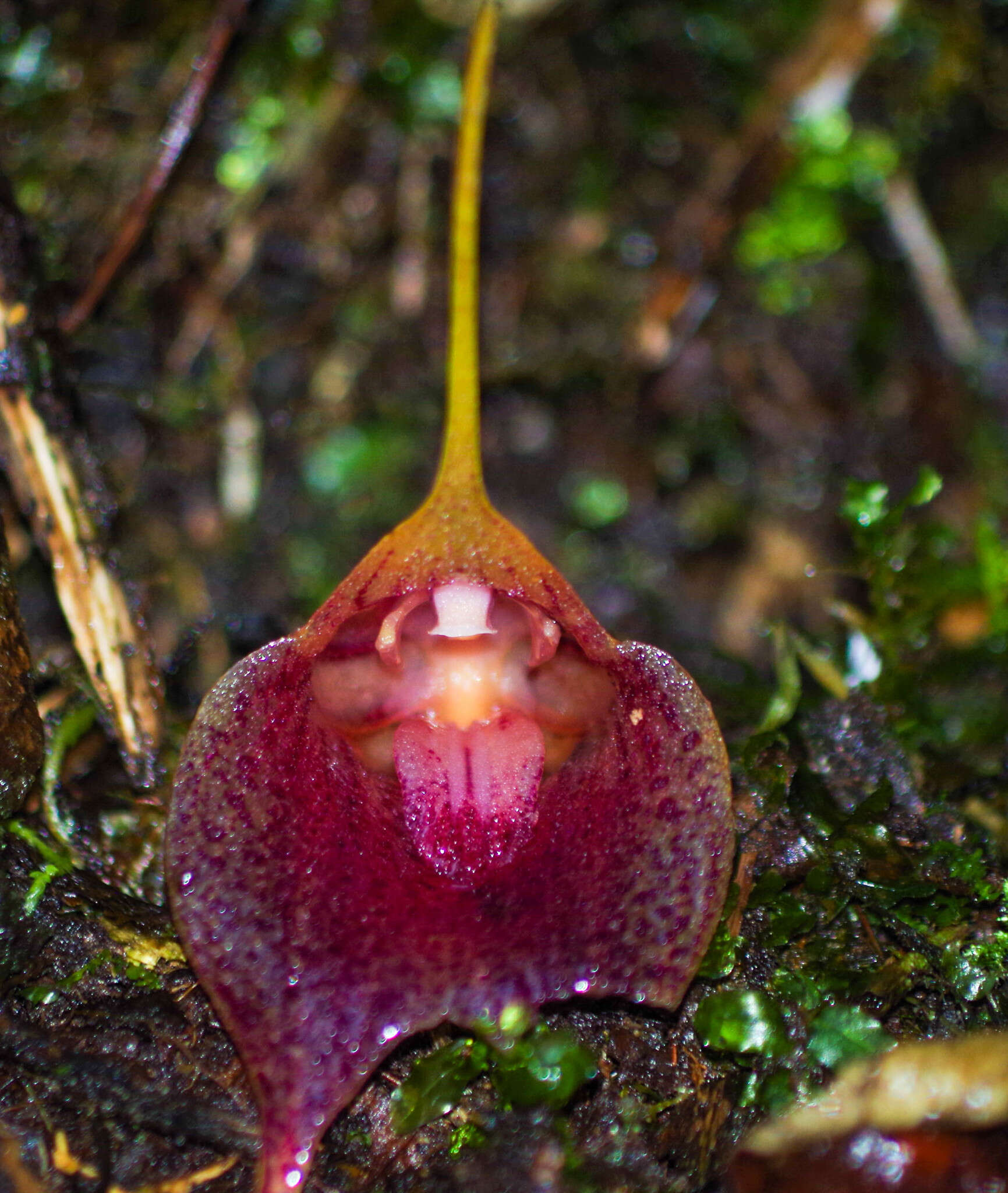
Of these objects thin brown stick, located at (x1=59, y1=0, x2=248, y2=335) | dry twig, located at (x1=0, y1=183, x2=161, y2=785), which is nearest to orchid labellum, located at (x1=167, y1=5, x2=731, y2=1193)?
dry twig, located at (x1=0, y1=183, x2=161, y2=785)

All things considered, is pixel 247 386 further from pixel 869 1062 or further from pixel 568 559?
Result: pixel 869 1062

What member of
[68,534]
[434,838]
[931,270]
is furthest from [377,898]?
[931,270]

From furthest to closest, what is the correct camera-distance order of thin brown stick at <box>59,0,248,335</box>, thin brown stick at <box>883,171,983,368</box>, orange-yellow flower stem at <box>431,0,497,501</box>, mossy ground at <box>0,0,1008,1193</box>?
thin brown stick at <box>883,171,983,368</box>, thin brown stick at <box>59,0,248,335</box>, mossy ground at <box>0,0,1008,1193</box>, orange-yellow flower stem at <box>431,0,497,501</box>

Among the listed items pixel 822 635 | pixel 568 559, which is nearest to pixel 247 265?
pixel 568 559

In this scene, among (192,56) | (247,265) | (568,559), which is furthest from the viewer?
(568,559)

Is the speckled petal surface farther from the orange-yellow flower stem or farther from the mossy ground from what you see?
the mossy ground

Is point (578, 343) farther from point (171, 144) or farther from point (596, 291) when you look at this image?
point (171, 144)

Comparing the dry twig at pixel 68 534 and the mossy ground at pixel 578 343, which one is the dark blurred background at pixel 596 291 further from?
the dry twig at pixel 68 534

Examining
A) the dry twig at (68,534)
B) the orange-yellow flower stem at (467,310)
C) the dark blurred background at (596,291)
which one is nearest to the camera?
the orange-yellow flower stem at (467,310)

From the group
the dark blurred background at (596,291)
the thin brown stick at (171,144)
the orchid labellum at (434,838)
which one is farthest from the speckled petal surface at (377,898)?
the thin brown stick at (171,144)
